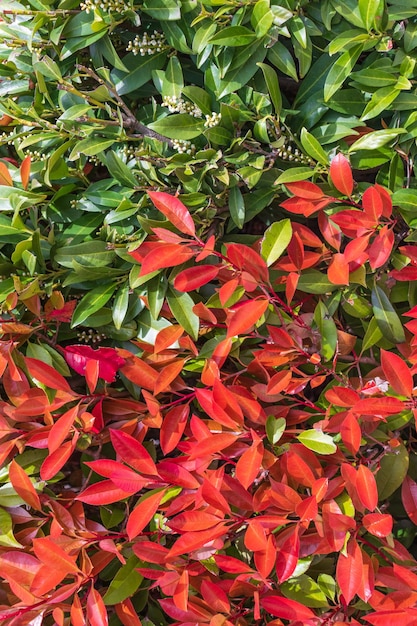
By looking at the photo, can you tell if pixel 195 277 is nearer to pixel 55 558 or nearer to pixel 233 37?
pixel 233 37

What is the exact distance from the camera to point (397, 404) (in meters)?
1.00

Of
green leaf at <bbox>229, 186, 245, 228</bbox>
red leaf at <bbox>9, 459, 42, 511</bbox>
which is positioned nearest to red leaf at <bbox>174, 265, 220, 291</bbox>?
green leaf at <bbox>229, 186, 245, 228</bbox>

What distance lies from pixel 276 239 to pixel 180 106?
0.30 metres

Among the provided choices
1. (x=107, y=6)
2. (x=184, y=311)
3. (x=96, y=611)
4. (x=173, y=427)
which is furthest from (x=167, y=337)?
(x=107, y=6)

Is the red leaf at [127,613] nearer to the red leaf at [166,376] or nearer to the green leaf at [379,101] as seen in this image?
the red leaf at [166,376]

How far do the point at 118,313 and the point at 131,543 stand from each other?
0.43 m

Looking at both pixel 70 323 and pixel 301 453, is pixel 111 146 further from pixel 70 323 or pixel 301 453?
pixel 301 453

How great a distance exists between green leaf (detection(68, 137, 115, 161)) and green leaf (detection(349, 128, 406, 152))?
0.45 metres

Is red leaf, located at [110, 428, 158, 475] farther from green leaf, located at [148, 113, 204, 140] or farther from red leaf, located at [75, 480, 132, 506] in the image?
green leaf, located at [148, 113, 204, 140]

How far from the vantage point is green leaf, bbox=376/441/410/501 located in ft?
3.66

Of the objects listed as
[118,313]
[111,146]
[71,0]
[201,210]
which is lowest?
[118,313]

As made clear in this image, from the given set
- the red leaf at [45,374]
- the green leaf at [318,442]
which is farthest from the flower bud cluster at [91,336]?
the green leaf at [318,442]

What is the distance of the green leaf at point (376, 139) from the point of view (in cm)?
106

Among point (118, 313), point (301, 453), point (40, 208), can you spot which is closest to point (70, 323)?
point (118, 313)
